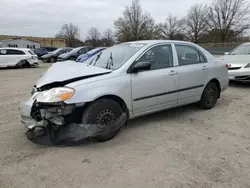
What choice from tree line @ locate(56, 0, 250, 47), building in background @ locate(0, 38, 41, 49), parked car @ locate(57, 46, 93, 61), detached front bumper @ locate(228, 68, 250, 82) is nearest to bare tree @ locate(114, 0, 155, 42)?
tree line @ locate(56, 0, 250, 47)

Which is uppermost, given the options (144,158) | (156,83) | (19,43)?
(19,43)

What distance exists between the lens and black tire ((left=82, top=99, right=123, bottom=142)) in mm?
3021

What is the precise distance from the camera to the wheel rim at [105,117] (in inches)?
123

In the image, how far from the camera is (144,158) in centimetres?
281

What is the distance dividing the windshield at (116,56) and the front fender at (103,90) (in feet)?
1.12

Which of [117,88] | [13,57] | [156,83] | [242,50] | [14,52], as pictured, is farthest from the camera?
[14,52]

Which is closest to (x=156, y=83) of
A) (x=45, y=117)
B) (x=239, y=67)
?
(x=45, y=117)

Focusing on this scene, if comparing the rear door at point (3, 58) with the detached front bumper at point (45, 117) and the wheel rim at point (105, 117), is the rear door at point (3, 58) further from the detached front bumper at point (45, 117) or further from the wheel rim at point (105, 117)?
the wheel rim at point (105, 117)

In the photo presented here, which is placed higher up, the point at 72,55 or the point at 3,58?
the point at 72,55

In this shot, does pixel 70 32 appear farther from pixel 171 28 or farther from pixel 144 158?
pixel 144 158

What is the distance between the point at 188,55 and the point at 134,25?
44882mm

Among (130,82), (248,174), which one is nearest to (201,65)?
(130,82)

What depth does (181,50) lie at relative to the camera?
4223 millimetres

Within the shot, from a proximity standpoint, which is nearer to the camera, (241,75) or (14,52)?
(241,75)
